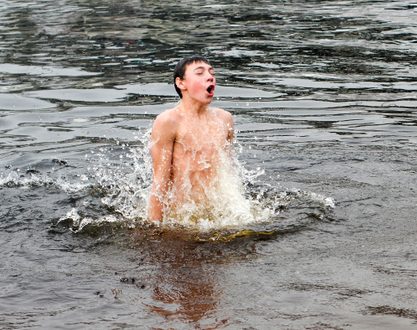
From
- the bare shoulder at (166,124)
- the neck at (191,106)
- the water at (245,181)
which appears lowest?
the water at (245,181)

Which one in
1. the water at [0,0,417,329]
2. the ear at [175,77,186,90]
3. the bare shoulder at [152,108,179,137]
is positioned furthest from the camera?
the ear at [175,77,186,90]

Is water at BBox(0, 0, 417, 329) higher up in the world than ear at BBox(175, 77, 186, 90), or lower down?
lower down

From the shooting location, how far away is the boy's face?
8.07 meters

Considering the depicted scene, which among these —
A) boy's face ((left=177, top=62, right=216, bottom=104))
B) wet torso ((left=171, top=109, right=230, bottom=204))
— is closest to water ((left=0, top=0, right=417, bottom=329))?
wet torso ((left=171, top=109, right=230, bottom=204))

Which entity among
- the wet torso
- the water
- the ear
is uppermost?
the ear

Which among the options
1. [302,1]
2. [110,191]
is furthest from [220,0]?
[110,191]

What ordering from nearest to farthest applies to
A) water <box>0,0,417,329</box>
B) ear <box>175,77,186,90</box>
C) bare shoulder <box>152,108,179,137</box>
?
1. water <box>0,0,417,329</box>
2. bare shoulder <box>152,108,179,137</box>
3. ear <box>175,77,186,90</box>

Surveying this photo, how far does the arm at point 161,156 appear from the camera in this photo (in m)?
8.08

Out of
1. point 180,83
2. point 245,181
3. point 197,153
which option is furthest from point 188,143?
point 245,181

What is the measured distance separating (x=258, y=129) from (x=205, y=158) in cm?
388

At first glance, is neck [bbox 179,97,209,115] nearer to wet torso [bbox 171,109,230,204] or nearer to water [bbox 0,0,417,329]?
wet torso [bbox 171,109,230,204]

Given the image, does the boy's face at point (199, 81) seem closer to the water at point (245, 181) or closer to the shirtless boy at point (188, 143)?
the shirtless boy at point (188, 143)

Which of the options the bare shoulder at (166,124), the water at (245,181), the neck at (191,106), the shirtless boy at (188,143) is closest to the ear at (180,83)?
the shirtless boy at (188,143)

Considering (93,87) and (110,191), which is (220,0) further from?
(110,191)
